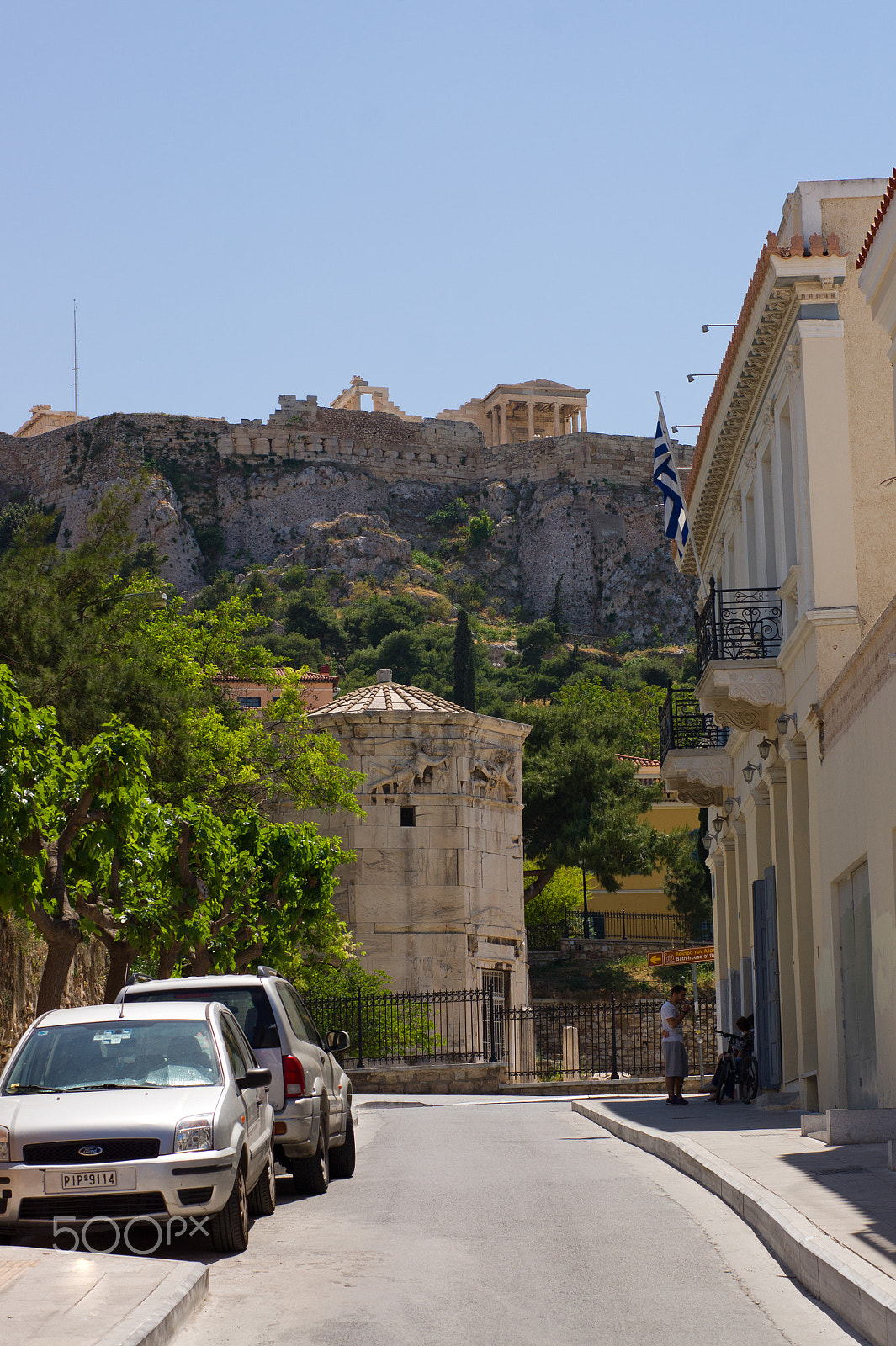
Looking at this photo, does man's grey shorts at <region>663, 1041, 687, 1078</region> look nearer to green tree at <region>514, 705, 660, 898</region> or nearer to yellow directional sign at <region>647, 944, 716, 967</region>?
yellow directional sign at <region>647, 944, 716, 967</region>

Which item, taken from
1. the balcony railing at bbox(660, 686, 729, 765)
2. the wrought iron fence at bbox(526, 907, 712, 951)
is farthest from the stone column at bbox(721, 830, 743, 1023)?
the wrought iron fence at bbox(526, 907, 712, 951)

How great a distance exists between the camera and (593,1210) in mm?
11422

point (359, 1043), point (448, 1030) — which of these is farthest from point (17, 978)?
point (448, 1030)

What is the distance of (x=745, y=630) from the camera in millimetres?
21359

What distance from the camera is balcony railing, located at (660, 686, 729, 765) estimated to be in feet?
88.0

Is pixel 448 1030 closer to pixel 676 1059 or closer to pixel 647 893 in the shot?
pixel 676 1059

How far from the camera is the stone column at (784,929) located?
2173 cm

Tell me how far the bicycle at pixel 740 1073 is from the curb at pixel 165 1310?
50.6ft

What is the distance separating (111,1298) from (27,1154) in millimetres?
2109

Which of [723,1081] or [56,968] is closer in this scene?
[56,968]

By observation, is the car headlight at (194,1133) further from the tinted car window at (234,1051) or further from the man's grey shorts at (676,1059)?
the man's grey shorts at (676,1059)

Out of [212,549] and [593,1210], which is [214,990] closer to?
[593,1210]

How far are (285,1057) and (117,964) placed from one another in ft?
28.6

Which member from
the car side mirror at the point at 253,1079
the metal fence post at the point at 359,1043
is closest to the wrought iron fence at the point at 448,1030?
the metal fence post at the point at 359,1043
